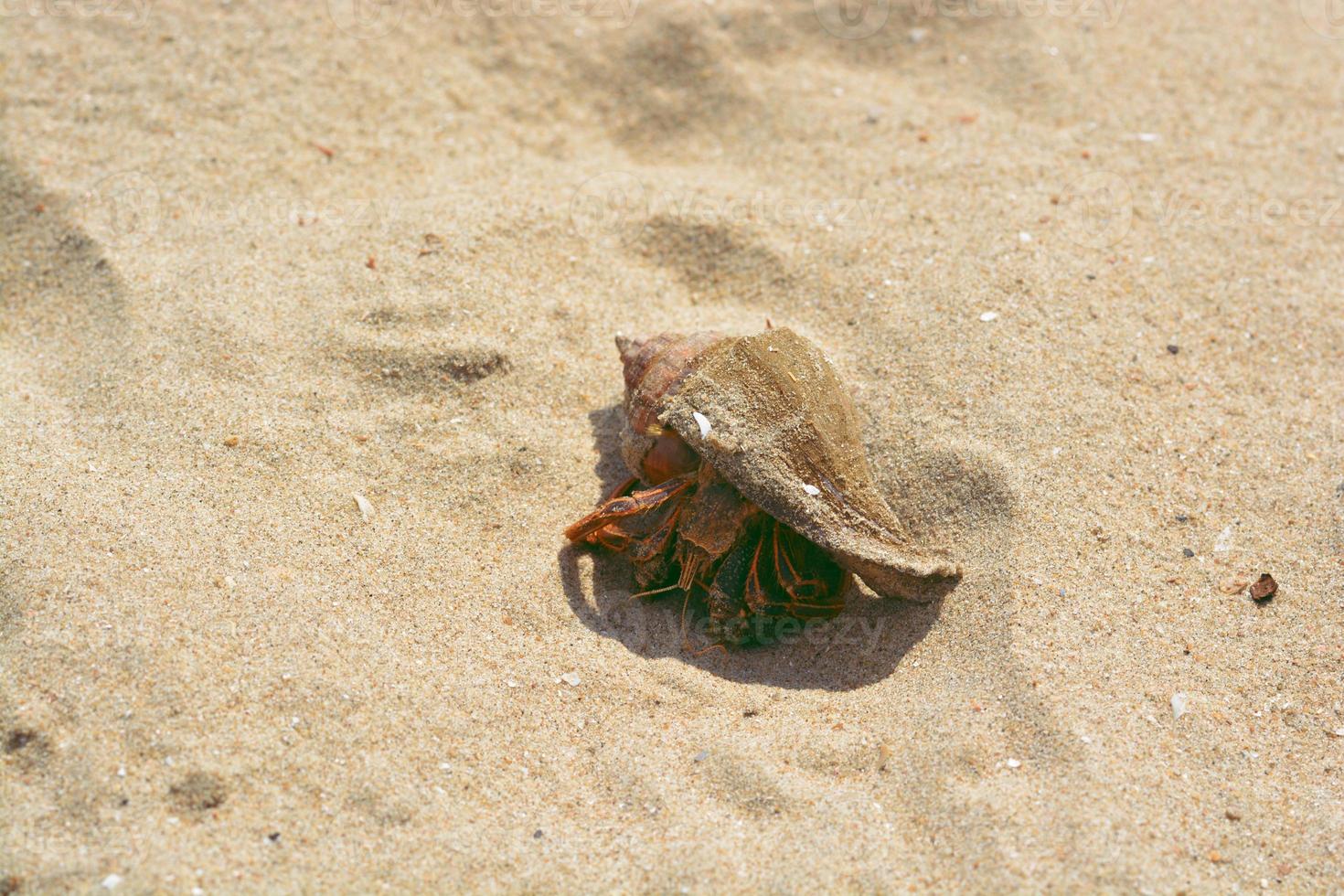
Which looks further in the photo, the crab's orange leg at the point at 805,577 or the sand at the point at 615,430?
the crab's orange leg at the point at 805,577

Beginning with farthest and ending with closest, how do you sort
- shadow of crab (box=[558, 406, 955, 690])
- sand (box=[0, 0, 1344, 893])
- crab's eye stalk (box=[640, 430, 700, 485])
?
crab's eye stalk (box=[640, 430, 700, 485]), shadow of crab (box=[558, 406, 955, 690]), sand (box=[0, 0, 1344, 893])

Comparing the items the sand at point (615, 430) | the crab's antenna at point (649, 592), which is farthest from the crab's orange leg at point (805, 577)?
the crab's antenna at point (649, 592)

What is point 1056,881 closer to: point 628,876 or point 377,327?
point 628,876

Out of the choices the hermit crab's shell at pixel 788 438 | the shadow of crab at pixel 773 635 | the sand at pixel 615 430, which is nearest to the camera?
the sand at pixel 615 430

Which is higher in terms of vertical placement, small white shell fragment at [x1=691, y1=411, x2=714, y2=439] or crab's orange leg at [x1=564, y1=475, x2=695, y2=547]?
small white shell fragment at [x1=691, y1=411, x2=714, y2=439]

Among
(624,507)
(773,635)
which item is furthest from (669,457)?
(773,635)

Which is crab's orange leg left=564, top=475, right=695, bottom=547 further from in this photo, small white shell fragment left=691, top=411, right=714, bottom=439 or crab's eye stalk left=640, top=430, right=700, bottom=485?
small white shell fragment left=691, top=411, right=714, bottom=439

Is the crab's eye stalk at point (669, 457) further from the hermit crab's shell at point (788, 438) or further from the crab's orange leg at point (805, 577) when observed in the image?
the crab's orange leg at point (805, 577)

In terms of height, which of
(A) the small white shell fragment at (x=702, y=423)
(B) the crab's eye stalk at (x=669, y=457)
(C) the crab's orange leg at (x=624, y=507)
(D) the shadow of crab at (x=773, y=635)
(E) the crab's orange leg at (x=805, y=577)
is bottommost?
(D) the shadow of crab at (x=773, y=635)

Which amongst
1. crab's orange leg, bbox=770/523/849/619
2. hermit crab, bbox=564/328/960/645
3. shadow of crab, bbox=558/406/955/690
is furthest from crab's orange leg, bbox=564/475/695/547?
crab's orange leg, bbox=770/523/849/619
